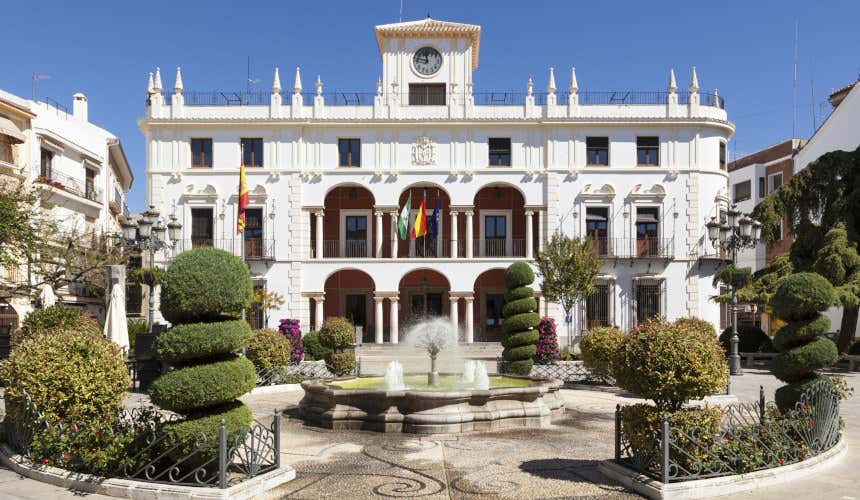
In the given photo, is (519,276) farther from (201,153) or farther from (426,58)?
(201,153)

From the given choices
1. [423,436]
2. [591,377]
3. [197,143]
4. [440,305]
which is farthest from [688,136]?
[423,436]

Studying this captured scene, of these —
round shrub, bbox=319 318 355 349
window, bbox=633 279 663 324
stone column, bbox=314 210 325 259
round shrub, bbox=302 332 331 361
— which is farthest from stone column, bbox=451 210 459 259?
round shrub, bbox=319 318 355 349

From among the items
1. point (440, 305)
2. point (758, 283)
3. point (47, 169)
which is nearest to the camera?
point (758, 283)

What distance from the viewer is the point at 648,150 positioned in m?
34.1

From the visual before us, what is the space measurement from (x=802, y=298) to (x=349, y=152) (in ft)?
86.2

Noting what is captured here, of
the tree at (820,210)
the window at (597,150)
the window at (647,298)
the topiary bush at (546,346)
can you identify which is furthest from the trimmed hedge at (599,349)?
the window at (597,150)

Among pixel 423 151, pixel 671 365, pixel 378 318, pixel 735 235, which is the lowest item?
pixel 378 318

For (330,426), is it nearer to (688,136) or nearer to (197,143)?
(197,143)

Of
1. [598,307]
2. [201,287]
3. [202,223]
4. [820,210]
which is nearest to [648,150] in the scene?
[598,307]

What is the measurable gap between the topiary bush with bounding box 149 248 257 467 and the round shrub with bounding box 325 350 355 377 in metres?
11.5

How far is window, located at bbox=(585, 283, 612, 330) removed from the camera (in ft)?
110

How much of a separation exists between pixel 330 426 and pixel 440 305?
958 inches

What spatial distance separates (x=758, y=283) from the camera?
25141 mm

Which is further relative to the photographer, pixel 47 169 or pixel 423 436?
pixel 47 169
